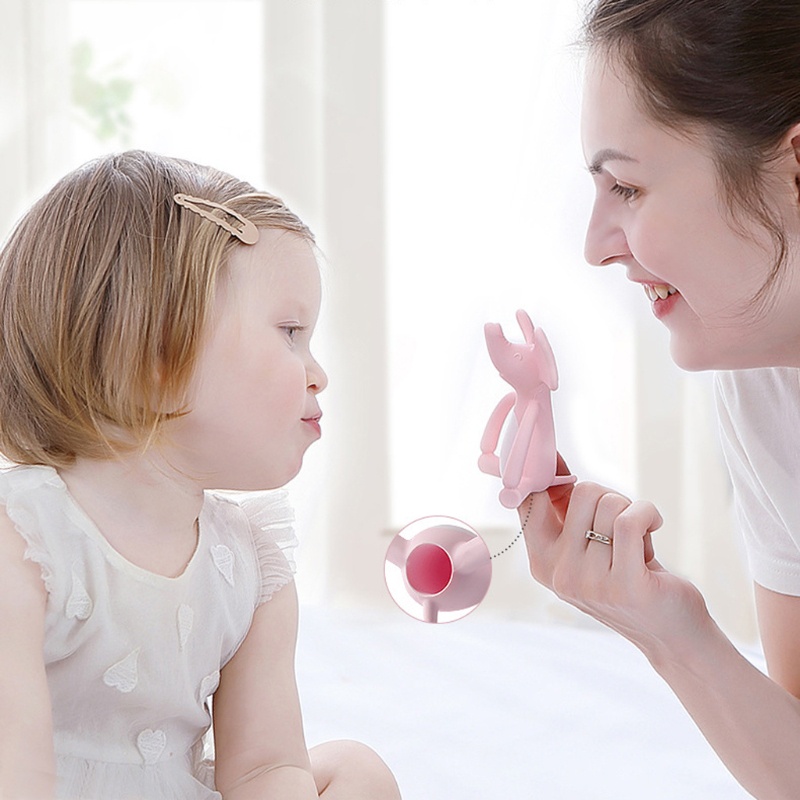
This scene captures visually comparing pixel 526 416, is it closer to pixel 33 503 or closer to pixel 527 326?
pixel 527 326

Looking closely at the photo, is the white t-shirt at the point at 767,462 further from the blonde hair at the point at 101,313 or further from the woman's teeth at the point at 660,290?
the blonde hair at the point at 101,313

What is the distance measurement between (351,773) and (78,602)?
29 cm

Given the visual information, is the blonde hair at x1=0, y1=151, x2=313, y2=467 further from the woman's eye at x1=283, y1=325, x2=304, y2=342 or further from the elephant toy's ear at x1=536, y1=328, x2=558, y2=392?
the elephant toy's ear at x1=536, y1=328, x2=558, y2=392

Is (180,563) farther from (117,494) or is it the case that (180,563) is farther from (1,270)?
(1,270)

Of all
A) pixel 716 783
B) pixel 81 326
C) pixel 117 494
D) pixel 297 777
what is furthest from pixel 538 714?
pixel 81 326

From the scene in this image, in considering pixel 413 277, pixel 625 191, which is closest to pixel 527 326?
Answer: pixel 625 191

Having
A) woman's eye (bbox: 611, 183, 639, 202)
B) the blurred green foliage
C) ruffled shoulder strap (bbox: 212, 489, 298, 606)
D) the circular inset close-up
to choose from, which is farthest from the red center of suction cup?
the blurred green foliage

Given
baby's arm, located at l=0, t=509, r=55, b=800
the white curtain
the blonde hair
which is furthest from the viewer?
the white curtain

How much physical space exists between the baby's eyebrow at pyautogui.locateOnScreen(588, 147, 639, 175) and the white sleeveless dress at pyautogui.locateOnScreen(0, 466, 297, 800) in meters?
0.47

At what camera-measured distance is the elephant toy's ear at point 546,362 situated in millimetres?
1022

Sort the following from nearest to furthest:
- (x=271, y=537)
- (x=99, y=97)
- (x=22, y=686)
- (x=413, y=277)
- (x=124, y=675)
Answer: (x=22, y=686), (x=124, y=675), (x=271, y=537), (x=413, y=277), (x=99, y=97)

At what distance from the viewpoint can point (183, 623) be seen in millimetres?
978

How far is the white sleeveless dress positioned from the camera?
0.92 meters

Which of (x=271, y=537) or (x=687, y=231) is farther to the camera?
(x=271, y=537)
